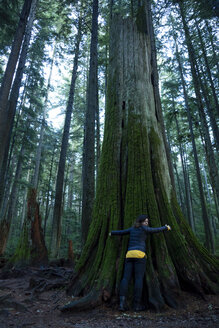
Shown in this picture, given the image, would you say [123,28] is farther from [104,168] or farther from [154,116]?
[104,168]

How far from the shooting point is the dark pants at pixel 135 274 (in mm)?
3102

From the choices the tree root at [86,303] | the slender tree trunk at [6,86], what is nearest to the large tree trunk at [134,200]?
the tree root at [86,303]

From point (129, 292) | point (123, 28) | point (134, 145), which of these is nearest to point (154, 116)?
point (134, 145)

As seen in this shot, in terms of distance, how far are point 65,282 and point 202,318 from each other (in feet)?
11.5

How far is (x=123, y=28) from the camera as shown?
234 inches

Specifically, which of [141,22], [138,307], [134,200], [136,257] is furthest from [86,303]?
[141,22]

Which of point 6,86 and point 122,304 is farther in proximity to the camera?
point 6,86

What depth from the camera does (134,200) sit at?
4.07 meters

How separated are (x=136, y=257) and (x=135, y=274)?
251 mm

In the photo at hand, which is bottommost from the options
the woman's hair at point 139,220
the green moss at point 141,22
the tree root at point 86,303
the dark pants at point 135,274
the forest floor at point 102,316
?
the forest floor at point 102,316

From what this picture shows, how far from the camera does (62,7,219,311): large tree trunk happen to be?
336cm

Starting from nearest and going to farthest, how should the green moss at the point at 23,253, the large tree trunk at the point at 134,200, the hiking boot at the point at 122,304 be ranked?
the hiking boot at the point at 122,304 < the large tree trunk at the point at 134,200 < the green moss at the point at 23,253

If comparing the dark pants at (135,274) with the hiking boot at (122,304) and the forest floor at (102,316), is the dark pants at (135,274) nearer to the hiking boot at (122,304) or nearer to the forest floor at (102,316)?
the hiking boot at (122,304)

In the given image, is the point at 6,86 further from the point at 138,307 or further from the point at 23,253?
the point at 138,307
